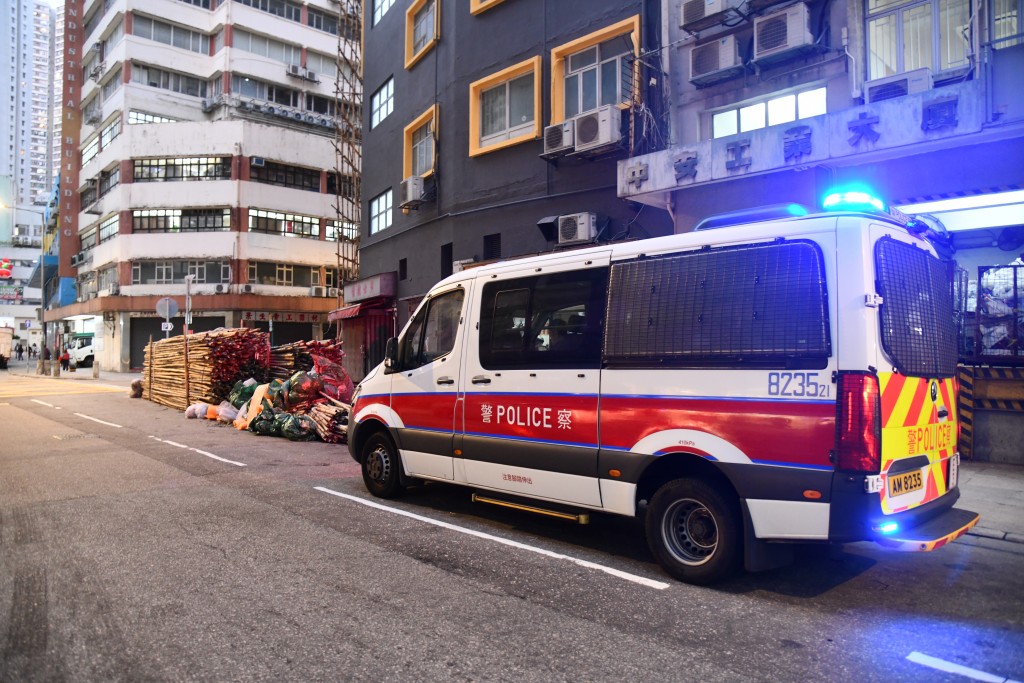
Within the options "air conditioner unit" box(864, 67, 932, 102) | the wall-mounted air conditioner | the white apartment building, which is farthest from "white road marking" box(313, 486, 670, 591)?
the white apartment building

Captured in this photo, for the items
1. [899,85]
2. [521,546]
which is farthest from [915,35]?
[521,546]

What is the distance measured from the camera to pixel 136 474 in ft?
28.8

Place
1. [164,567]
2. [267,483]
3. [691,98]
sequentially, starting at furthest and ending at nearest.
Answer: [691,98] < [267,483] < [164,567]

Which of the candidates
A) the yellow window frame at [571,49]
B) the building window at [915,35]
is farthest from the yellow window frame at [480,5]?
the building window at [915,35]

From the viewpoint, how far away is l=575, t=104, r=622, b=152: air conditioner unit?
1367 centimetres

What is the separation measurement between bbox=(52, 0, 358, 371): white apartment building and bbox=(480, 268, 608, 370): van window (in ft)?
130

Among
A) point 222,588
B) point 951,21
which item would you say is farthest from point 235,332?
point 951,21

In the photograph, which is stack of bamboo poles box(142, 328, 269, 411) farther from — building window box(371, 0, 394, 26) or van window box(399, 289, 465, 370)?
building window box(371, 0, 394, 26)

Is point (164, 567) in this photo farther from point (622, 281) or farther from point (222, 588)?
point (622, 281)

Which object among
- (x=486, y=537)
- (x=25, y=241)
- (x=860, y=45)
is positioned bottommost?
(x=486, y=537)

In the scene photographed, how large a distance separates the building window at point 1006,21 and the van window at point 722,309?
8332 millimetres

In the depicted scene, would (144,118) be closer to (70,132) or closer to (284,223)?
(70,132)

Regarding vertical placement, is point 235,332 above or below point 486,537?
above

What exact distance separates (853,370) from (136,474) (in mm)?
8527
